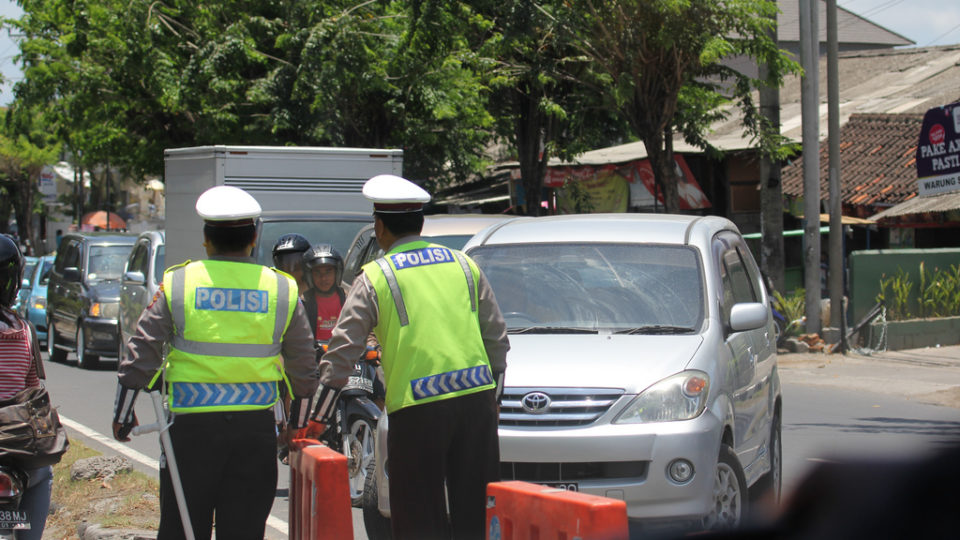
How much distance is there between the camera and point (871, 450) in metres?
2.83

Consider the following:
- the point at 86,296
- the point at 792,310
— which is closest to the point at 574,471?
the point at 86,296

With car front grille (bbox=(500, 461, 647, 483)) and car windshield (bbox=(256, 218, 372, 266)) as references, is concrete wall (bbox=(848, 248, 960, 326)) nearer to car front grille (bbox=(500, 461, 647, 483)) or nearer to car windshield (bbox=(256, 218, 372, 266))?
car windshield (bbox=(256, 218, 372, 266))

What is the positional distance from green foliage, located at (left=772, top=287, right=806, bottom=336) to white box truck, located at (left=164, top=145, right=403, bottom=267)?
7421mm

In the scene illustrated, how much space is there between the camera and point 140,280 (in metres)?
12.4

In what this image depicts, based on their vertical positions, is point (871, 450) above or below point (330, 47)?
below

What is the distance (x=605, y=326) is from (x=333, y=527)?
2.26m

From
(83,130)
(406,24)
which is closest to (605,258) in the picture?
(406,24)

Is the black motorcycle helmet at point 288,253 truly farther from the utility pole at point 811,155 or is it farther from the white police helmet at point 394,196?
Result: the utility pole at point 811,155

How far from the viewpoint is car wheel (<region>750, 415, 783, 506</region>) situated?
656 cm

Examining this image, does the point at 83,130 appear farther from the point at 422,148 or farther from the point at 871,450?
the point at 871,450

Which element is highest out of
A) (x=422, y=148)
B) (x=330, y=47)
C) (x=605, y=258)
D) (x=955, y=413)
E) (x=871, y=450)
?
(x=330, y=47)

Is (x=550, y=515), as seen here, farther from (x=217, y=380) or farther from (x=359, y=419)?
(x=359, y=419)

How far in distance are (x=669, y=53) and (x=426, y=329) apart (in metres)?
11.8

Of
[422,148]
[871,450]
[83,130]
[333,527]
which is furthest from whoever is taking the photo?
[83,130]
